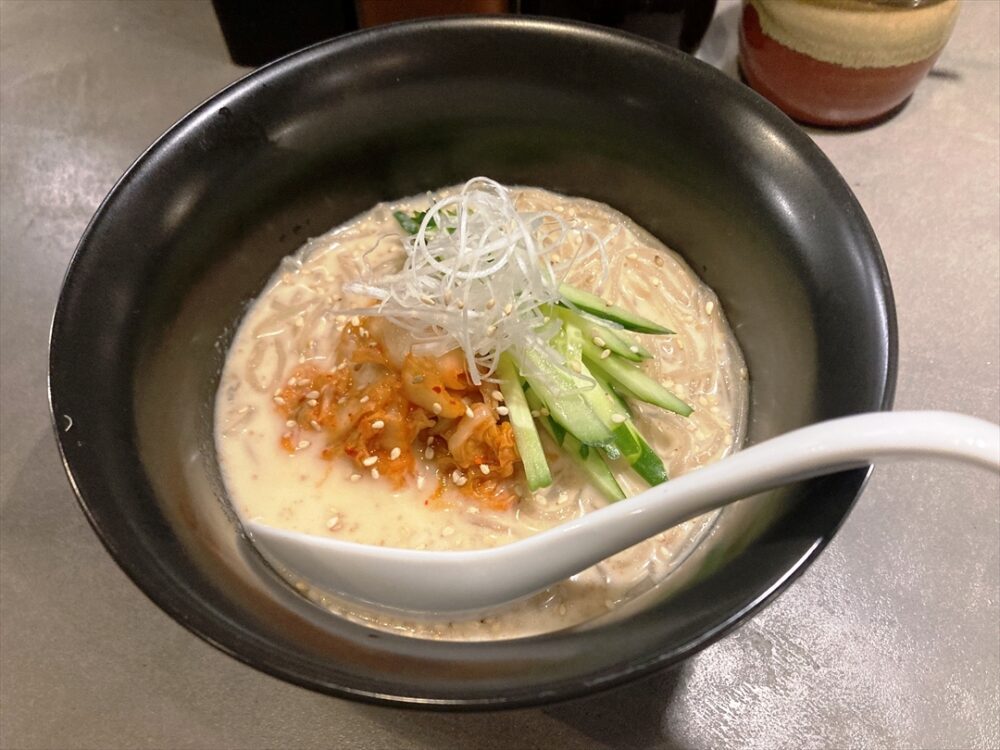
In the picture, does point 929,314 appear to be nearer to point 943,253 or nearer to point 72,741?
point 943,253

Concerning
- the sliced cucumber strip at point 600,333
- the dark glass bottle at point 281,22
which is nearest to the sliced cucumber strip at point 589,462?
the sliced cucumber strip at point 600,333

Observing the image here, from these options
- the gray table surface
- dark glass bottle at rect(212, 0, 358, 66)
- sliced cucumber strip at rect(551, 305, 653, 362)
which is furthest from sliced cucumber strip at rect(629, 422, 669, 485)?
dark glass bottle at rect(212, 0, 358, 66)

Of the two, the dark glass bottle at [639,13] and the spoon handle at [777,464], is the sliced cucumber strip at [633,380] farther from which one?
the dark glass bottle at [639,13]

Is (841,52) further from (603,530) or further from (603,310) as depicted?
(603,530)

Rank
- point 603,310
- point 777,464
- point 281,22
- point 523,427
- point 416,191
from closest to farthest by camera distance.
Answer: point 777,464
point 523,427
point 603,310
point 416,191
point 281,22

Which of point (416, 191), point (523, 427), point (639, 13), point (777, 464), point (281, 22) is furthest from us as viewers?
point (281, 22)

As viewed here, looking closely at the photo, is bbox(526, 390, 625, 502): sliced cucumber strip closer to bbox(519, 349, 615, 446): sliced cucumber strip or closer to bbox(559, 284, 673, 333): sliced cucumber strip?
bbox(519, 349, 615, 446): sliced cucumber strip

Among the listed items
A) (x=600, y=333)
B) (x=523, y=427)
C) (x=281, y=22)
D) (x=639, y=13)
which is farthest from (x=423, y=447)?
(x=281, y=22)
